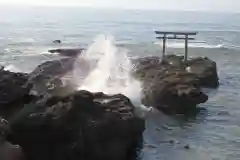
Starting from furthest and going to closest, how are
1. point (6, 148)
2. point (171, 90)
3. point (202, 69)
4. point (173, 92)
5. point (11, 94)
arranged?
point (202, 69), point (171, 90), point (173, 92), point (11, 94), point (6, 148)

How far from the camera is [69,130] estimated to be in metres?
23.6

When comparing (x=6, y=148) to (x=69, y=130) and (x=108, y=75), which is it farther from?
(x=108, y=75)

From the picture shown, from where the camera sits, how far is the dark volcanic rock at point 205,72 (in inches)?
1986

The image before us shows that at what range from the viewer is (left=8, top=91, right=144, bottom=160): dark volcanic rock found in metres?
23.4

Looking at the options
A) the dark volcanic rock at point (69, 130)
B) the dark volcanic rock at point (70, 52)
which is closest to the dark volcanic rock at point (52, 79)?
the dark volcanic rock at point (69, 130)

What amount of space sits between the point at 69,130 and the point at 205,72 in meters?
29.7

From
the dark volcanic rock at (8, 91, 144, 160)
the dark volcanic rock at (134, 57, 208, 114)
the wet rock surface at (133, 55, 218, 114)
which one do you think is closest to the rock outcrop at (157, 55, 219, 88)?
the wet rock surface at (133, 55, 218, 114)

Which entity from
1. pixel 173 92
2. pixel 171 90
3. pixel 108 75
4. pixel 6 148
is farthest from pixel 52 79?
pixel 6 148

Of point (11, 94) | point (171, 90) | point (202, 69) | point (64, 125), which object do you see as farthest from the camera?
point (202, 69)

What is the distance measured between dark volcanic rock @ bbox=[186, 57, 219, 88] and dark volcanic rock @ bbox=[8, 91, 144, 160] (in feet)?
84.0

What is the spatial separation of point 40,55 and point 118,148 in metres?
51.5

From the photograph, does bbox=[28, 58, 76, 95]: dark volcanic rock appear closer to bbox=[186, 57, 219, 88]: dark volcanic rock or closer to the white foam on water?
the white foam on water

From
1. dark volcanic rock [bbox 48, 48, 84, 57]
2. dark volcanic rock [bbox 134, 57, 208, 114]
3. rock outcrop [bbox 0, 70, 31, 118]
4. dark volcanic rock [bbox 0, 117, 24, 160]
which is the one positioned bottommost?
dark volcanic rock [bbox 48, 48, 84, 57]

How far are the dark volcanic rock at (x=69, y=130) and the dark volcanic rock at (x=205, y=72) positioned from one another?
25.6 m
